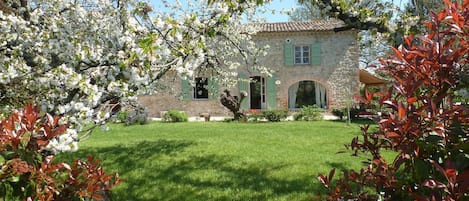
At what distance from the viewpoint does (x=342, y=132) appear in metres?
10.6

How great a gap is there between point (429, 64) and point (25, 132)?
1.94 m

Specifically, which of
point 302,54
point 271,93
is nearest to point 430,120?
point 271,93

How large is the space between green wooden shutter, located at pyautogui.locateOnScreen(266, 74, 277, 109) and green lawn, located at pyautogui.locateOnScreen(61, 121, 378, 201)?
33.1 feet

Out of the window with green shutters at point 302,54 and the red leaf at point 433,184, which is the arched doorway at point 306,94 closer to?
the window with green shutters at point 302,54

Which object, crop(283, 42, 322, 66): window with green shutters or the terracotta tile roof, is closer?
the terracotta tile roof

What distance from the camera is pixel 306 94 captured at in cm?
2058

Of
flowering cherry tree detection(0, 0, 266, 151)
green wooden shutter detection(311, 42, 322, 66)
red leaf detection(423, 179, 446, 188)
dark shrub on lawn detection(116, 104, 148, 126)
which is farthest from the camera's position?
green wooden shutter detection(311, 42, 322, 66)

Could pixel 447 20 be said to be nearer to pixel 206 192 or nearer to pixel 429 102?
pixel 429 102

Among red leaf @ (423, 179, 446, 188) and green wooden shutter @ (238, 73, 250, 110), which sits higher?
green wooden shutter @ (238, 73, 250, 110)

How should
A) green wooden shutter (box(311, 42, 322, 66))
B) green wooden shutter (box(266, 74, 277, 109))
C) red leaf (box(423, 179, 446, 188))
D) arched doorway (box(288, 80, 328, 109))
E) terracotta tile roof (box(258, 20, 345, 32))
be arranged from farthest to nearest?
arched doorway (box(288, 80, 328, 109)) → green wooden shutter (box(266, 74, 277, 109)) → green wooden shutter (box(311, 42, 322, 66)) → terracotta tile roof (box(258, 20, 345, 32)) → red leaf (box(423, 179, 446, 188))

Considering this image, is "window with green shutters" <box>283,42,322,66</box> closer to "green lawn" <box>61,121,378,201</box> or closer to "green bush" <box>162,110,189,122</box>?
"green bush" <box>162,110,189,122</box>

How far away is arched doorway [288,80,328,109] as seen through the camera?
788 inches

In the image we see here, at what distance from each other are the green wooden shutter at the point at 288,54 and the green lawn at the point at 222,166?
10358 millimetres

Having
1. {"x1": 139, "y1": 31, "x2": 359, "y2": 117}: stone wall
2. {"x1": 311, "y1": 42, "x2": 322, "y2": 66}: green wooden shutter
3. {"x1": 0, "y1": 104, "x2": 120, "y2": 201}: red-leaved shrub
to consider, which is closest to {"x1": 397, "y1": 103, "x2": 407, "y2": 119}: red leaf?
{"x1": 0, "y1": 104, "x2": 120, "y2": 201}: red-leaved shrub
